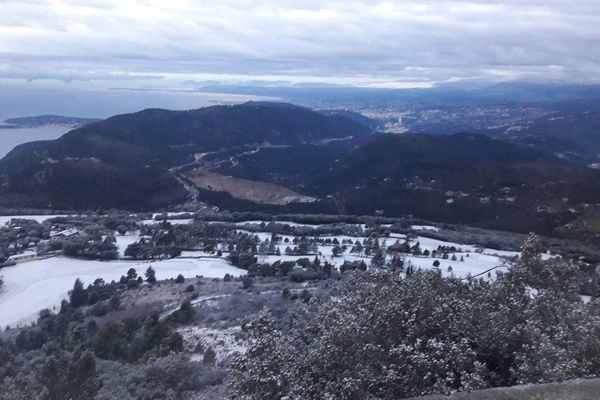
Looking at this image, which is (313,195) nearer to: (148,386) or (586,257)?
(586,257)

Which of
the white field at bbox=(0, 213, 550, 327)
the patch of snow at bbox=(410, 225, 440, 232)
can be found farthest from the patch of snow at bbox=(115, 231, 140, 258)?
the patch of snow at bbox=(410, 225, 440, 232)

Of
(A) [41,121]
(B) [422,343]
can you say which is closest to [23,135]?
(A) [41,121]

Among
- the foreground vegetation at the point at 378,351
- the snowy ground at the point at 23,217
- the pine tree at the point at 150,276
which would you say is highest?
the foreground vegetation at the point at 378,351

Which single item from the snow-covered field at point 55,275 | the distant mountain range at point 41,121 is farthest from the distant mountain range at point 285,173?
the snow-covered field at point 55,275

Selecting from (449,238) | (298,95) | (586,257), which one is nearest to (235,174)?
(449,238)

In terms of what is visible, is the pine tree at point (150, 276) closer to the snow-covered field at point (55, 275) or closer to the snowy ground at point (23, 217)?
the snow-covered field at point (55, 275)

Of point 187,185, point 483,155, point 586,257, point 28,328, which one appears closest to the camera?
point 28,328
